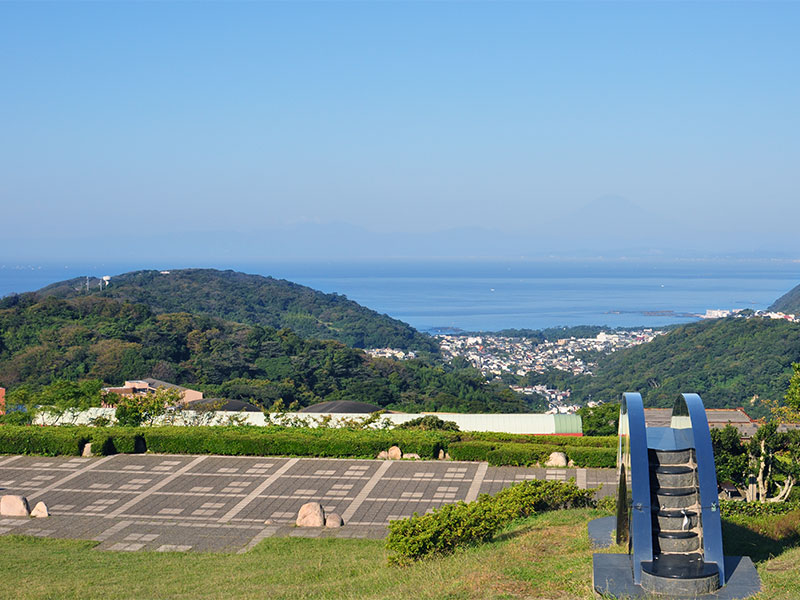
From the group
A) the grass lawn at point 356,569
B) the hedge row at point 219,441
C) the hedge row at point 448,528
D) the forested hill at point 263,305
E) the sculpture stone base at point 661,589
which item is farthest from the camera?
the forested hill at point 263,305

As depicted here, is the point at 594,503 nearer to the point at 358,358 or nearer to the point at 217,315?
the point at 358,358

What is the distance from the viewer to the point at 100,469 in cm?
1791

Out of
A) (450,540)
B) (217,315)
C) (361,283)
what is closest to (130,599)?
(450,540)

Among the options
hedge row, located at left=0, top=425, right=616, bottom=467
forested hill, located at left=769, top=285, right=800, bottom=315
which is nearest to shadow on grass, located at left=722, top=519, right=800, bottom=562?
hedge row, located at left=0, top=425, right=616, bottom=467

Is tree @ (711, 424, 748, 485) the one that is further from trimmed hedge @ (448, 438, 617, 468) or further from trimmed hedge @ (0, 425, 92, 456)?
trimmed hedge @ (0, 425, 92, 456)

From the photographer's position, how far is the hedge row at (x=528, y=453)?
1773cm

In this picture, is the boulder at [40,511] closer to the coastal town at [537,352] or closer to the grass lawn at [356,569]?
the grass lawn at [356,569]

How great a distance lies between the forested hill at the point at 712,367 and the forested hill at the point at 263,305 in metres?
22.2

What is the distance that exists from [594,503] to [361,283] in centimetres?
17238

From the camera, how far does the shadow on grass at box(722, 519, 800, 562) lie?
932 cm

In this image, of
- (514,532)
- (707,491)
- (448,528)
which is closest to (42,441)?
(448,528)

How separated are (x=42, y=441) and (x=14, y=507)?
508cm

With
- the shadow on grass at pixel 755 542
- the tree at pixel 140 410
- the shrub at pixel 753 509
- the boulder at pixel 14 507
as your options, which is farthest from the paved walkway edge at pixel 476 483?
the tree at pixel 140 410

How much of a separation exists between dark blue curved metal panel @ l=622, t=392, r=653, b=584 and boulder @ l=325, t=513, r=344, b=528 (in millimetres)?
6786
